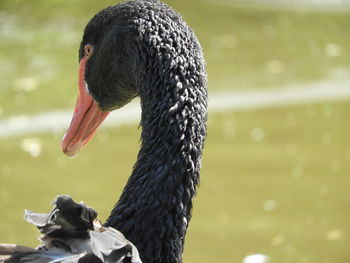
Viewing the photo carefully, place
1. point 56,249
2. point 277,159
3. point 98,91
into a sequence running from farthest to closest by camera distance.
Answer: point 277,159 < point 98,91 < point 56,249

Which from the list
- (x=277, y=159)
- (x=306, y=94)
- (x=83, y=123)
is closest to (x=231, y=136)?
(x=277, y=159)

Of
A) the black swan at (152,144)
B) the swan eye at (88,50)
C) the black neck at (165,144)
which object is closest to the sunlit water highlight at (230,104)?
the swan eye at (88,50)

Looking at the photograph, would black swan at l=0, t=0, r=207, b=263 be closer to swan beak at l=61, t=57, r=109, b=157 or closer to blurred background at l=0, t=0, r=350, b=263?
swan beak at l=61, t=57, r=109, b=157

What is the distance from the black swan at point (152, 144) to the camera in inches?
101

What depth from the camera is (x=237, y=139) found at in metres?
6.09

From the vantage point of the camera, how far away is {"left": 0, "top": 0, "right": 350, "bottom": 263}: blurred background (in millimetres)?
4941

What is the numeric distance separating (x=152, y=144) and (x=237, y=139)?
3.23 m

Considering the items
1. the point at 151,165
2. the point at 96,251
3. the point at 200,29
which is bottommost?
the point at 96,251

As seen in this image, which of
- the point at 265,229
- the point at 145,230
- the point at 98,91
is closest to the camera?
the point at 145,230

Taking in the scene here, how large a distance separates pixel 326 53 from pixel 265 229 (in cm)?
332

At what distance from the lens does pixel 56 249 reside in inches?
99.2

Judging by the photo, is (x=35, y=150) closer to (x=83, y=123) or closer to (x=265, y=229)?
(x=265, y=229)

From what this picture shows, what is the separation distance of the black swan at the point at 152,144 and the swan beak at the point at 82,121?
10.8 inches

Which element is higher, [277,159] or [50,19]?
[50,19]
